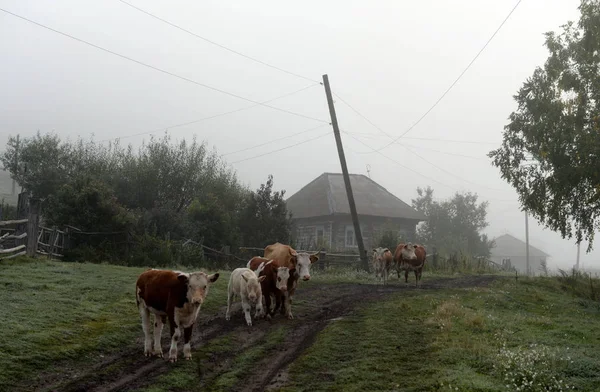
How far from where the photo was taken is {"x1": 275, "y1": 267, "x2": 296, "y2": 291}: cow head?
1516cm

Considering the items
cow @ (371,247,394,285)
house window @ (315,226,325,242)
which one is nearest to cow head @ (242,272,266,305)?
cow @ (371,247,394,285)

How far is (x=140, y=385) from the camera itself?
8859mm

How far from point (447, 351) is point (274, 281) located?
568 centimetres

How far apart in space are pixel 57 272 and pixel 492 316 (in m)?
13.3

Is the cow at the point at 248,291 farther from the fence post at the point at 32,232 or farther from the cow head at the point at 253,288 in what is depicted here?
the fence post at the point at 32,232

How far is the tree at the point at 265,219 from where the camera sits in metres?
33.0

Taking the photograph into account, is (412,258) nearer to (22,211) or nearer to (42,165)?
(22,211)

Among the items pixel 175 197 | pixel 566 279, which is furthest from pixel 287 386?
pixel 175 197

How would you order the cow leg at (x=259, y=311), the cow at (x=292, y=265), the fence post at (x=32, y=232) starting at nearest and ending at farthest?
the cow leg at (x=259, y=311) < the cow at (x=292, y=265) < the fence post at (x=32, y=232)

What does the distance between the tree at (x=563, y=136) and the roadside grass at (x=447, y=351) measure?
810cm

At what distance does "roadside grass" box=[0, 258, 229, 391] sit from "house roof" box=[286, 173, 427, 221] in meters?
32.3

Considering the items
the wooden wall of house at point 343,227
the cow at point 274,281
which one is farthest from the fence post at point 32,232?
the wooden wall of house at point 343,227

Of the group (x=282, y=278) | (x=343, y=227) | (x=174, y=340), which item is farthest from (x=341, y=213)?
(x=174, y=340)

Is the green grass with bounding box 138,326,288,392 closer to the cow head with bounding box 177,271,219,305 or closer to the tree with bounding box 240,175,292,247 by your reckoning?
the cow head with bounding box 177,271,219,305
